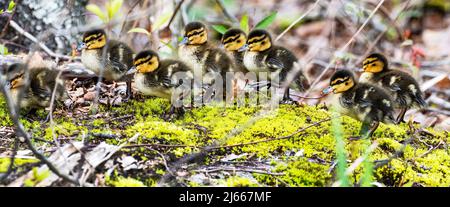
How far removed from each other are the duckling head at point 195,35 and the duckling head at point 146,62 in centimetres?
31

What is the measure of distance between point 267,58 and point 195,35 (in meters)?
0.36

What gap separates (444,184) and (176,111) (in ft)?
3.69

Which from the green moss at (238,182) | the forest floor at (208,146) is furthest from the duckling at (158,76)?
the green moss at (238,182)

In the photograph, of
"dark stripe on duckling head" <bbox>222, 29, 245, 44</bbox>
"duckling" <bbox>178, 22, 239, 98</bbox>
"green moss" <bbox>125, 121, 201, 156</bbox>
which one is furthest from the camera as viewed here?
"dark stripe on duckling head" <bbox>222, 29, 245, 44</bbox>

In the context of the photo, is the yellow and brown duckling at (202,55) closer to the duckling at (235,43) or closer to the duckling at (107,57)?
the duckling at (235,43)

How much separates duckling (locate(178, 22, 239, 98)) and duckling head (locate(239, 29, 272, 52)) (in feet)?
0.37

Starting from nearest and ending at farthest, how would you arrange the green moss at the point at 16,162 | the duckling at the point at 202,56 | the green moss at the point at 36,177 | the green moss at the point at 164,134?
the green moss at the point at 36,177 < the green moss at the point at 16,162 < the green moss at the point at 164,134 < the duckling at the point at 202,56

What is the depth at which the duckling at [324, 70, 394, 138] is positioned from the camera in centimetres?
246

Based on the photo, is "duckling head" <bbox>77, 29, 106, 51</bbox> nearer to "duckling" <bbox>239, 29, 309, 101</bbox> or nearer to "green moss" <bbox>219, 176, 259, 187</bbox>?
"duckling" <bbox>239, 29, 309, 101</bbox>

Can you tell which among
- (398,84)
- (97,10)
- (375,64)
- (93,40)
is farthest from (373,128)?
(93,40)

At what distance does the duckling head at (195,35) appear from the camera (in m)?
2.91

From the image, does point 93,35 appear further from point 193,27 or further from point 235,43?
point 235,43

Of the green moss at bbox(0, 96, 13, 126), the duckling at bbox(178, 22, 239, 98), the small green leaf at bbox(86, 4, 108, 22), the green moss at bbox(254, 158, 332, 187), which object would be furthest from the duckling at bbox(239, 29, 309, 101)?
the green moss at bbox(0, 96, 13, 126)
